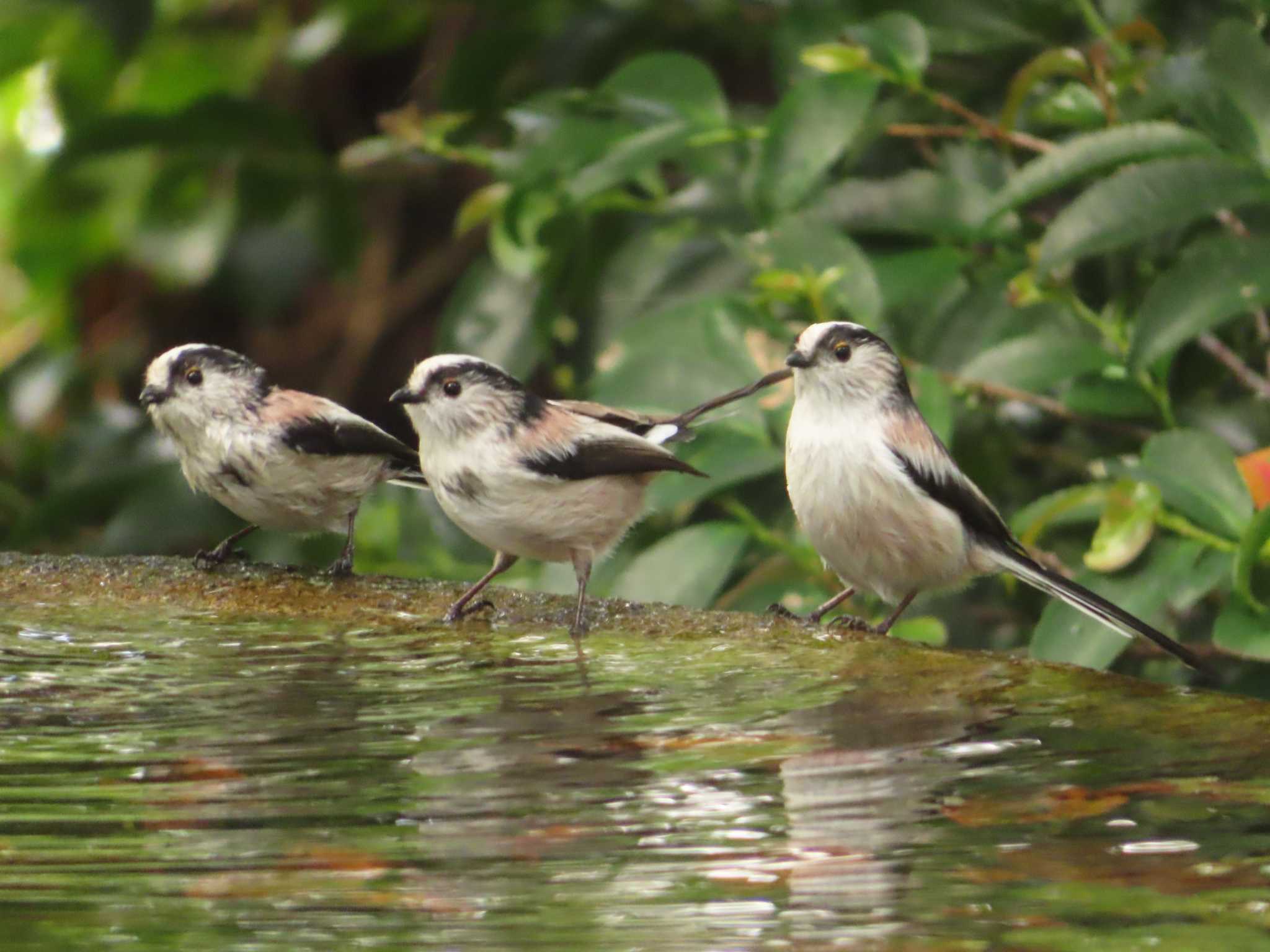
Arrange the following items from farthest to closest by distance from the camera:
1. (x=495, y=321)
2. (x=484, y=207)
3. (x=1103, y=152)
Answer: (x=495, y=321), (x=484, y=207), (x=1103, y=152)

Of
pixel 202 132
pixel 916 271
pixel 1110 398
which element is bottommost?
pixel 1110 398

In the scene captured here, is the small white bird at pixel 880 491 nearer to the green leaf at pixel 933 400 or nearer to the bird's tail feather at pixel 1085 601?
the bird's tail feather at pixel 1085 601

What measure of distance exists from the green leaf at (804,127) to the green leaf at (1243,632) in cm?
102

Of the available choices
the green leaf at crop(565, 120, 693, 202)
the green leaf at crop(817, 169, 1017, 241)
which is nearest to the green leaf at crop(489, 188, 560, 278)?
the green leaf at crop(565, 120, 693, 202)

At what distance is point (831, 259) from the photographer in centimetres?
290

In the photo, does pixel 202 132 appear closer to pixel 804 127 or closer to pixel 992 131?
pixel 804 127

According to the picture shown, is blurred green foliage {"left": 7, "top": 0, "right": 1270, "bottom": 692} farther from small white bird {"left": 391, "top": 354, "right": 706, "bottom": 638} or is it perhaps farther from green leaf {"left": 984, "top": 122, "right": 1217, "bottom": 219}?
small white bird {"left": 391, "top": 354, "right": 706, "bottom": 638}

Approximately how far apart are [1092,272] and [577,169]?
991mm

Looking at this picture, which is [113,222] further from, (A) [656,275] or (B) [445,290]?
(A) [656,275]

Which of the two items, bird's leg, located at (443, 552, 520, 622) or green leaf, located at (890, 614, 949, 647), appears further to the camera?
green leaf, located at (890, 614, 949, 647)

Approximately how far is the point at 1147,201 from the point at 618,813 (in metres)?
1.61

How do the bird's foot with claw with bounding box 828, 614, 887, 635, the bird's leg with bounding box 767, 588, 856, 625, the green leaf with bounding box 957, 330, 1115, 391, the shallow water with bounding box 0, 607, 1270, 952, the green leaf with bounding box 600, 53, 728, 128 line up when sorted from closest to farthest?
the shallow water with bounding box 0, 607, 1270, 952 → the bird's foot with claw with bounding box 828, 614, 887, 635 → the bird's leg with bounding box 767, 588, 856, 625 → the green leaf with bounding box 957, 330, 1115, 391 → the green leaf with bounding box 600, 53, 728, 128

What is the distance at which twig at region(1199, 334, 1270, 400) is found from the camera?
2.92 meters

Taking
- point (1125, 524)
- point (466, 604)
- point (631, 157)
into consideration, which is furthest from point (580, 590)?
point (631, 157)
